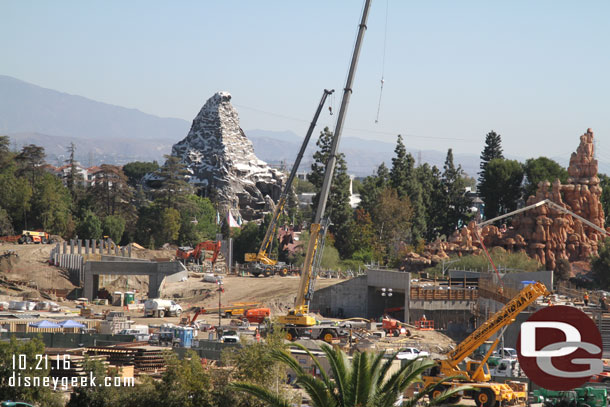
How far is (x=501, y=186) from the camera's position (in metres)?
125

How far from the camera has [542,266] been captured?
94188 mm

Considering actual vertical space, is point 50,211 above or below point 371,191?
below

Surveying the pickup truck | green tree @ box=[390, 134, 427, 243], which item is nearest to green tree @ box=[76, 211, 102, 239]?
green tree @ box=[390, 134, 427, 243]

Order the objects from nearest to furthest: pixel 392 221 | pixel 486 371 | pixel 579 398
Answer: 1. pixel 579 398
2. pixel 486 371
3. pixel 392 221

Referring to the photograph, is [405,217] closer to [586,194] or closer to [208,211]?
[586,194]

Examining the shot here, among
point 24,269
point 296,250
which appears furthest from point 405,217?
point 24,269

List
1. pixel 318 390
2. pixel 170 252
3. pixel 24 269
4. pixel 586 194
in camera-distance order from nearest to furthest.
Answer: pixel 318 390 < pixel 24 269 < pixel 586 194 < pixel 170 252

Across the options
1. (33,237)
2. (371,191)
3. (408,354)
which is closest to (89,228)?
(33,237)

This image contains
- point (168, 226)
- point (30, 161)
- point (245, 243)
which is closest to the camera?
point (168, 226)

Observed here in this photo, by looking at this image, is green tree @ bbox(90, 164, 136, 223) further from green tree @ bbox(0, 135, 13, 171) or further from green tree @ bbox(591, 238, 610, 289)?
green tree @ bbox(591, 238, 610, 289)

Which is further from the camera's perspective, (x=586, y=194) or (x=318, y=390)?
(x=586, y=194)

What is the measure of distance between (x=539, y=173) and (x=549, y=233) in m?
26.8

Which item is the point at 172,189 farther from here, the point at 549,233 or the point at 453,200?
the point at 549,233

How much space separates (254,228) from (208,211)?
1851 cm
